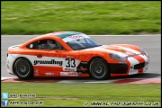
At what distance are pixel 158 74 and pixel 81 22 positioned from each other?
338 inches

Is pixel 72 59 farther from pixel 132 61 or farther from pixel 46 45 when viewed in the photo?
pixel 132 61

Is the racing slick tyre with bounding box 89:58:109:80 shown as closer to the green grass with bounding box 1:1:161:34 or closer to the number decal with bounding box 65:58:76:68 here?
the number decal with bounding box 65:58:76:68

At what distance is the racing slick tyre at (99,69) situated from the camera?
49.5ft

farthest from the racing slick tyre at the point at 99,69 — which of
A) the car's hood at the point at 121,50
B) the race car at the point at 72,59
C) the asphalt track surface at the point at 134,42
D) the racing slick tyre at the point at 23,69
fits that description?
the racing slick tyre at the point at 23,69

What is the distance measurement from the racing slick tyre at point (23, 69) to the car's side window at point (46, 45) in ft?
1.45

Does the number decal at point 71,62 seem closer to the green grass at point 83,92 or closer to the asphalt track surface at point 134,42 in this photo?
the green grass at point 83,92

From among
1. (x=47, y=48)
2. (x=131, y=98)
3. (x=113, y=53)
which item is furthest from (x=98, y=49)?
(x=131, y=98)

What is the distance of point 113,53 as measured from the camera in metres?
15.1

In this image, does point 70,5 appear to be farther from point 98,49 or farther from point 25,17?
point 98,49

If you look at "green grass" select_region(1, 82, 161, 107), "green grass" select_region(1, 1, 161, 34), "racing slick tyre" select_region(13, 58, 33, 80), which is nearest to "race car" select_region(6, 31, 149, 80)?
"racing slick tyre" select_region(13, 58, 33, 80)

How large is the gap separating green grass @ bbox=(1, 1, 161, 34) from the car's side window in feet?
19.8

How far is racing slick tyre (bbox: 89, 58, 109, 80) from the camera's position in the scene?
1510 centimetres

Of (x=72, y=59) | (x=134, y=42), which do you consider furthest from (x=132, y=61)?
(x=134, y=42)

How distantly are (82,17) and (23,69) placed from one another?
29.0 ft
